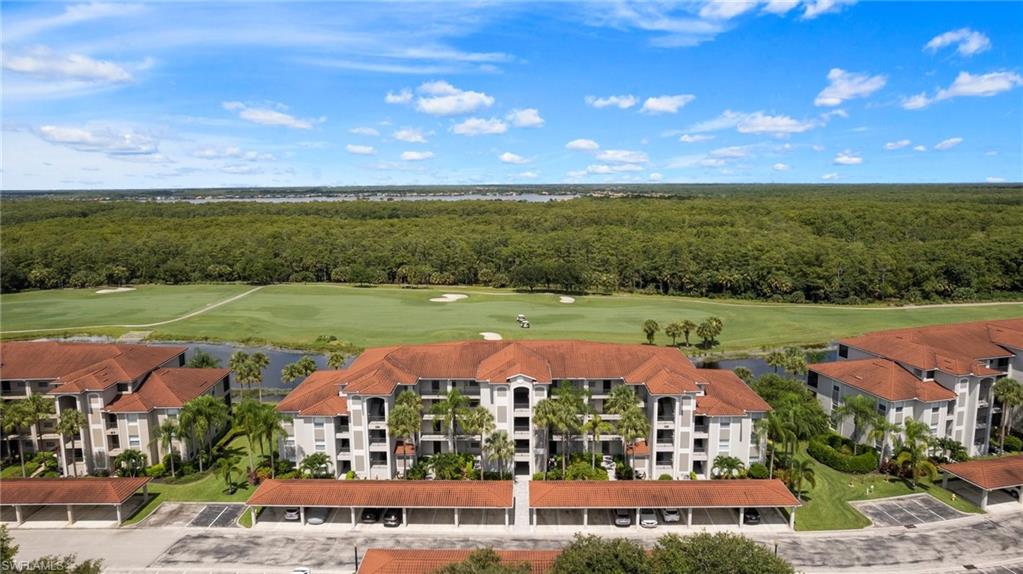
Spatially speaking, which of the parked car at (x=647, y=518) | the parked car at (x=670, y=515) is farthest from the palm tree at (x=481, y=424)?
the parked car at (x=670, y=515)

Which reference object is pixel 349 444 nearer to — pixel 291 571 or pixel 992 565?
pixel 291 571

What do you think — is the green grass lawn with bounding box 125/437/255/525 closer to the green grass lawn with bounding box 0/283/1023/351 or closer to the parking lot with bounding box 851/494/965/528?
the green grass lawn with bounding box 0/283/1023/351

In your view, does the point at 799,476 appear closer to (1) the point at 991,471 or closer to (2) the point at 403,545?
(1) the point at 991,471

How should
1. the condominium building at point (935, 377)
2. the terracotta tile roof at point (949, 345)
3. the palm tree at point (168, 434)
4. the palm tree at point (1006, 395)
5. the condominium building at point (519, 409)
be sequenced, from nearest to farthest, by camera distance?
the condominium building at point (519, 409) < the palm tree at point (168, 434) < the palm tree at point (1006, 395) < the condominium building at point (935, 377) < the terracotta tile roof at point (949, 345)

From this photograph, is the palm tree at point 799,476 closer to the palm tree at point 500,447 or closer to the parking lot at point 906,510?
the parking lot at point 906,510

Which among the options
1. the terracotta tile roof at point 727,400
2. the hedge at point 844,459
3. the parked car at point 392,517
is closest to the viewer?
the parked car at point 392,517
